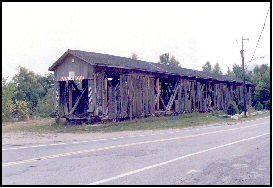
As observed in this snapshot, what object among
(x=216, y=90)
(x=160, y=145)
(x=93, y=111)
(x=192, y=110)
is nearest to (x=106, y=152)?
(x=160, y=145)

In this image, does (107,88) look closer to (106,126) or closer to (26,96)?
(106,126)

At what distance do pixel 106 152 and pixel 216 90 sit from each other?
1541 inches

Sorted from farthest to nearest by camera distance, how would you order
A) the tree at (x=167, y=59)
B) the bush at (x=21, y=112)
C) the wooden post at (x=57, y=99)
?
the tree at (x=167, y=59) → the bush at (x=21, y=112) → the wooden post at (x=57, y=99)

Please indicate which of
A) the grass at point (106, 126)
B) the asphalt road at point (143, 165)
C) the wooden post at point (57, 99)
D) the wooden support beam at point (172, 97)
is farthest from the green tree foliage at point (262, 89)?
the asphalt road at point (143, 165)

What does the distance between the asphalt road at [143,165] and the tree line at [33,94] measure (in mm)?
25635

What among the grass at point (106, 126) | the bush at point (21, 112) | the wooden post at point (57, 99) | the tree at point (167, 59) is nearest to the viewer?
the grass at point (106, 126)

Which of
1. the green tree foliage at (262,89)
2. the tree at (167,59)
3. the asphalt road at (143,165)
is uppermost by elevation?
the tree at (167,59)

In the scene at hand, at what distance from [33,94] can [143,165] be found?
147 ft

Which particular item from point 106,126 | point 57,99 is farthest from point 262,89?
point 106,126

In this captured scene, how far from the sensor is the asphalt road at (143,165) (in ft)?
25.8

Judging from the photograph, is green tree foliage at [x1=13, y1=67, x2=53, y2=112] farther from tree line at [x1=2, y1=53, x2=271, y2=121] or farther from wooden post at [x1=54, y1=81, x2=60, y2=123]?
wooden post at [x1=54, y1=81, x2=60, y2=123]

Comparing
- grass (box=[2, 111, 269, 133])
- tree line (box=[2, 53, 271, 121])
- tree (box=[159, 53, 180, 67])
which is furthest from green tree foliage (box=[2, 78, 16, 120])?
tree (box=[159, 53, 180, 67])

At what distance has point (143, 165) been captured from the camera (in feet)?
31.7

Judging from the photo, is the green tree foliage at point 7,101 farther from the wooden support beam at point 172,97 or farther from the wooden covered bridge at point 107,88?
the wooden support beam at point 172,97
